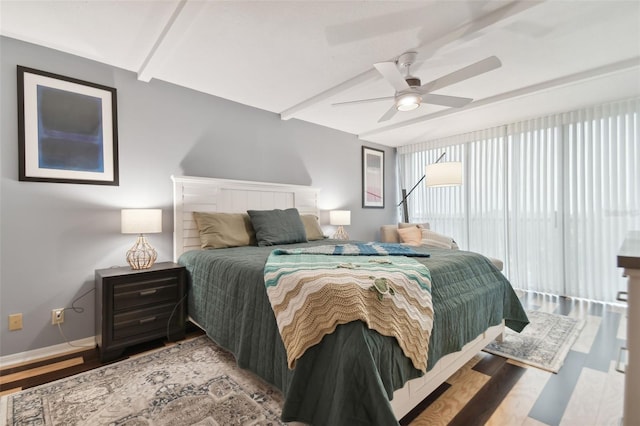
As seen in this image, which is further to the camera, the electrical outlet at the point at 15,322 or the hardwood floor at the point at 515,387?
the electrical outlet at the point at 15,322

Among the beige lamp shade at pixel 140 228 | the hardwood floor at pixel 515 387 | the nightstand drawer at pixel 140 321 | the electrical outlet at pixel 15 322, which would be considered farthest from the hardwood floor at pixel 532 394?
the electrical outlet at pixel 15 322

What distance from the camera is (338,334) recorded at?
112 cm

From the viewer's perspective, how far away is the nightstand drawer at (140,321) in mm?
2139

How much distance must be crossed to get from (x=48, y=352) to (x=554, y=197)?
560cm

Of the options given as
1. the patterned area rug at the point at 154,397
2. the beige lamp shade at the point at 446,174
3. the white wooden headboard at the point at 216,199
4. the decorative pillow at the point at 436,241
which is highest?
the beige lamp shade at the point at 446,174

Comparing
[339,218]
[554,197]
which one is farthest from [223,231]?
[554,197]

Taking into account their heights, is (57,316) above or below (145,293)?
below

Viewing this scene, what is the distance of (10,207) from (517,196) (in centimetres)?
552

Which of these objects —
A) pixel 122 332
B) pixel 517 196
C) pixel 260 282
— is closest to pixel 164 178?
pixel 122 332

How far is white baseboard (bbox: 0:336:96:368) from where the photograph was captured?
6.83 ft

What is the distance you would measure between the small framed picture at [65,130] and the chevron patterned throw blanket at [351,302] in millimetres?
2035

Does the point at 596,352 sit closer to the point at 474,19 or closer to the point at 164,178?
the point at 474,19

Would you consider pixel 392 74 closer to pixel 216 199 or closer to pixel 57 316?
pixel 216 199

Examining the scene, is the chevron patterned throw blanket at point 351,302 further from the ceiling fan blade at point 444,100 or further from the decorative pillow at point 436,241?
the decorative pillow at point 436,241
